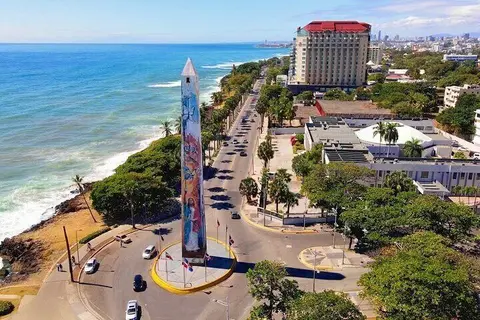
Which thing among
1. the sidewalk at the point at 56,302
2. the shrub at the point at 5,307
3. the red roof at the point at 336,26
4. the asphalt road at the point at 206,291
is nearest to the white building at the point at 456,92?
the red roof at the point at 336,26

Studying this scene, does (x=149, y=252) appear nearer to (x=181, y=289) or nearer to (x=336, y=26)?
(x=181, y=289)

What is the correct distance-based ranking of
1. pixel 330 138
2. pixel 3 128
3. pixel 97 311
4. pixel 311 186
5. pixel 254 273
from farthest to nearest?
pixel 3 128
pixel 330 138
pixel 311 186
pixel 97 311
pixel 254 273

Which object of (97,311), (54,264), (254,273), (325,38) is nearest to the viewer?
(254,273)

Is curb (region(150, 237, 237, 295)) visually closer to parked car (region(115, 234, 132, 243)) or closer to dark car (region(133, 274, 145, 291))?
dark car (region(133, 274, 145, 291))

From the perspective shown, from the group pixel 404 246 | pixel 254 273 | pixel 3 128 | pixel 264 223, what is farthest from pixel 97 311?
pixel 3 128

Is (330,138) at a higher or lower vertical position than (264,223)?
higher

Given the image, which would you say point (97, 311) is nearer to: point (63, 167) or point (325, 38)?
point (63, 167)

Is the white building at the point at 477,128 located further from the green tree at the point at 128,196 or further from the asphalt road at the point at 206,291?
the green tree at the point at 128,196

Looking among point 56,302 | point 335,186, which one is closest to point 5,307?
point 56,302

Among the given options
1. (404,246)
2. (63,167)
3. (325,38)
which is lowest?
(63,167)
